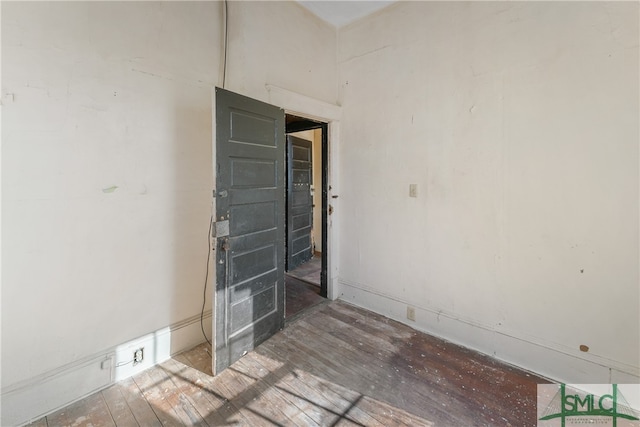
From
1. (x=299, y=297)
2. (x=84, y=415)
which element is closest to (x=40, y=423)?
(x=84, y=415)

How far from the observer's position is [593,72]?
1.77 metres

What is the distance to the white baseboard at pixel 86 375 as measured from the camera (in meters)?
1.54

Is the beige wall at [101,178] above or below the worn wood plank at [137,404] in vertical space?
above

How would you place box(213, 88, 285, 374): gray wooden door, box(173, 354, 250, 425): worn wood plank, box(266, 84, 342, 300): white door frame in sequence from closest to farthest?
box(173, 354, 250, 425): worn wood plank, box(213, 88, 285, 374): gray wooden door, box(266, 84, 342, 300): white door frame

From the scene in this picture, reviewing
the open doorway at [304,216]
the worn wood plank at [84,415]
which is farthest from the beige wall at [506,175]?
the worn wood plank at [84,415]

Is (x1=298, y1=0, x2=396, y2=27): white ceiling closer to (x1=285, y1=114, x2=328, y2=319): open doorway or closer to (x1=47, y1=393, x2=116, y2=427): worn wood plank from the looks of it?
(x1=285, y1=114, x2=328, y2=319): open doorway

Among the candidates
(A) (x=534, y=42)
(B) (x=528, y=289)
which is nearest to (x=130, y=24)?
(A) (x=534, y=42)

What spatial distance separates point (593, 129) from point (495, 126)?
55cm

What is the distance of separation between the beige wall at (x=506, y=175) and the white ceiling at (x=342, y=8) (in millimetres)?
100

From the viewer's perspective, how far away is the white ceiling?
2.68 m

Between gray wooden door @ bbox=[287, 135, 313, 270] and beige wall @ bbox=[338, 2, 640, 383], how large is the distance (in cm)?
153

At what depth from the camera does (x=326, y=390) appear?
1854 millimetres

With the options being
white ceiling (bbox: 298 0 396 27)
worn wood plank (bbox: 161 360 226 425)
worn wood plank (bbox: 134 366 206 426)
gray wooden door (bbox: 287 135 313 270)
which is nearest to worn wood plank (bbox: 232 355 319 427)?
worn wood plank (bbox: 161 360 226 425)

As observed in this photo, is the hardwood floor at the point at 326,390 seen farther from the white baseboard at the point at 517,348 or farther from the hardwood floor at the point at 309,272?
the hardwood floor at the point at 309,272
